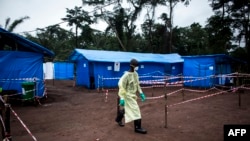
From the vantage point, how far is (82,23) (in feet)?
119

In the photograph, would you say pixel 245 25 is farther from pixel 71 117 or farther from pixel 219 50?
pixel 71 117

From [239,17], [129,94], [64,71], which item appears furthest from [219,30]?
[64,71]

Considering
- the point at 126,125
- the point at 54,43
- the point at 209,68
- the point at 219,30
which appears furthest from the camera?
the point at 54,43

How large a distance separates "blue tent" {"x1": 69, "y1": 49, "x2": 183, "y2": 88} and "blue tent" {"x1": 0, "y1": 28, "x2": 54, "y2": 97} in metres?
5.34

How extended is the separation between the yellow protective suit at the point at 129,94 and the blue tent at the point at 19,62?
7.51 metres

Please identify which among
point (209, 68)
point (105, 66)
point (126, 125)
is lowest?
point (126, 125)

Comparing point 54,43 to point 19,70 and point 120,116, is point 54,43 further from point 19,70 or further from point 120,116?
point 120,116

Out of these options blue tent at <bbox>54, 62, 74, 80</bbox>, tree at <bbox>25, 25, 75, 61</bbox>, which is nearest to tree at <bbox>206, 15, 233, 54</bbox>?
blue tent at <bbox>54, 62, 74, 80</bbox>

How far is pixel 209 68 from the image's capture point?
62.7ft

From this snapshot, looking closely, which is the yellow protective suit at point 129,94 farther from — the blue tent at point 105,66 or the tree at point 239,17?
the tree at point 239,17

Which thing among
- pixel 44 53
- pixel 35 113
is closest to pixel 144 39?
pixel 44 53

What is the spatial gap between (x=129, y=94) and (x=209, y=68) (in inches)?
569

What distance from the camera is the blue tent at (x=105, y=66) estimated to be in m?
19.1

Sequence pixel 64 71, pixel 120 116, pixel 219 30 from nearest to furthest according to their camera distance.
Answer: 1. pixel 120 116
2. pixel 219 30
3. pixel 64 71
